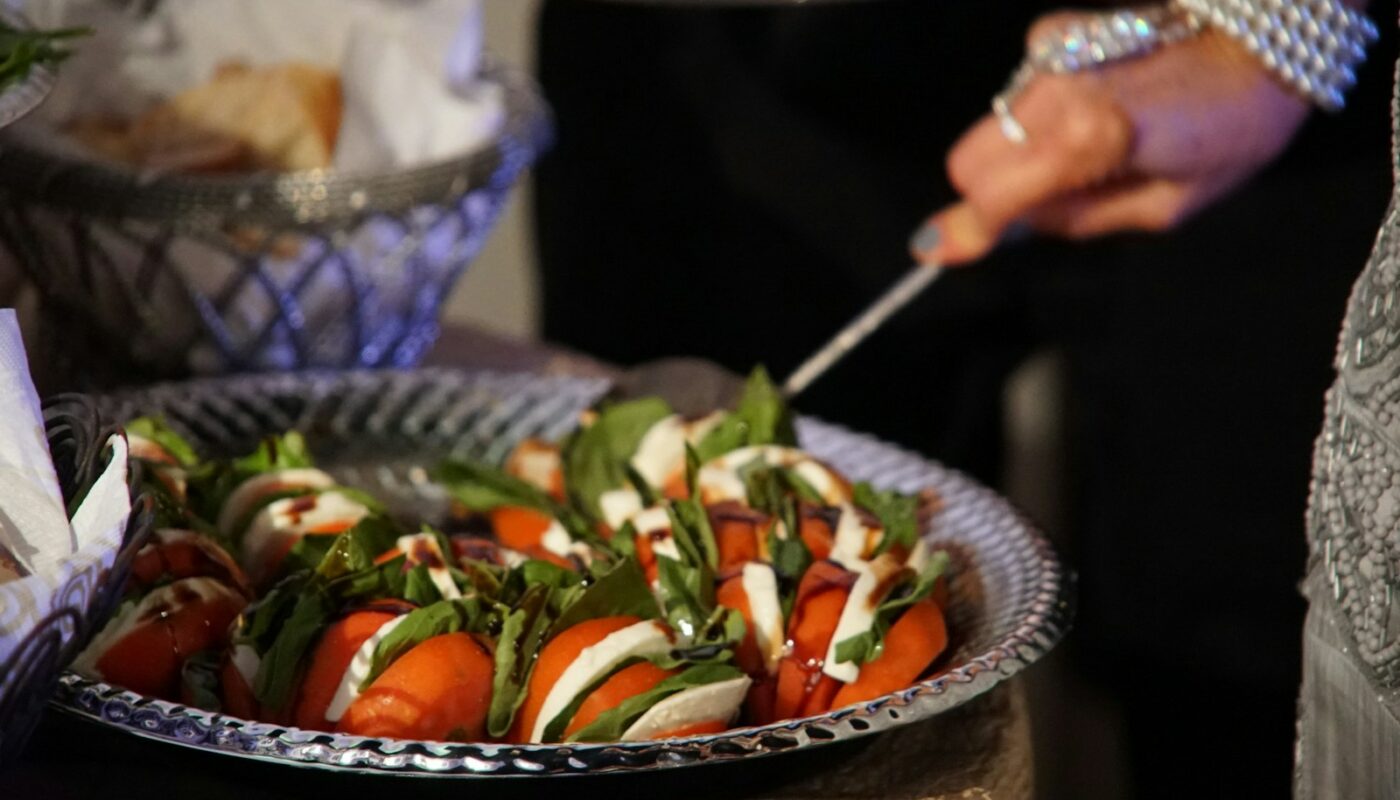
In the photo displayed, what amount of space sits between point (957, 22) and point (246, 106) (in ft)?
1.69

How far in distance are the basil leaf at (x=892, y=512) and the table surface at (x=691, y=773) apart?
6 centimetres

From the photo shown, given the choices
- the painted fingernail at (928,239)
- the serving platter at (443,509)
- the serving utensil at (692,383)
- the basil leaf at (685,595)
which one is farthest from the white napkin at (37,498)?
the painted fingernail at (928,239)

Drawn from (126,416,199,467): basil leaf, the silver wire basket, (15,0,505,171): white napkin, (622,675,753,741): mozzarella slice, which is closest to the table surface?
(622,675,753,741): mozzarella slice

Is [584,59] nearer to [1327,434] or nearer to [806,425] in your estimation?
[806,425]

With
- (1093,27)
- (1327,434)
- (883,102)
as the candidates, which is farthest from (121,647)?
(883,102)

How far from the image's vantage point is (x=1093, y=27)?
754 mm

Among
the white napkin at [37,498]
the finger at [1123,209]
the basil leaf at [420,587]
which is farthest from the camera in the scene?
the finger at [1123,209]

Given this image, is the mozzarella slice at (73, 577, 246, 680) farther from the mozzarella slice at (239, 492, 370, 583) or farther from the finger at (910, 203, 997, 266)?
the finger at (910, 203, 997, 266)

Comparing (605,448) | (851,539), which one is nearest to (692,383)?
(605,448)

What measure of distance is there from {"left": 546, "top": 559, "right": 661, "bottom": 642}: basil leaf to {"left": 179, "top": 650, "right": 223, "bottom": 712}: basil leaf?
0.31 ft

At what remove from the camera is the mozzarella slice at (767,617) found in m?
0.47

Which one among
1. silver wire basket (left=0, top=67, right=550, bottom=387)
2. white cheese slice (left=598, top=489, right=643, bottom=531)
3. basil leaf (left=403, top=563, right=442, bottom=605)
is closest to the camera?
basil leaf (left=403, top=563, right=442, bottom=605)

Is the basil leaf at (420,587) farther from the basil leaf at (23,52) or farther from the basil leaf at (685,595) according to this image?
the basil leaf at (23,52)

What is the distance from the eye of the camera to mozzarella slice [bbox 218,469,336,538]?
535mm
